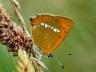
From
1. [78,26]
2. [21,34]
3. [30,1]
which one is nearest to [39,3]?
[30,1]

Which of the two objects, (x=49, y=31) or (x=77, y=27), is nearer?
(x=49, y=31)

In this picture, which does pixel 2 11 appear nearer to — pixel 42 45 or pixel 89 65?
pixel 42 45

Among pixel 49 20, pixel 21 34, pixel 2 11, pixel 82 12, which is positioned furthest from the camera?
pixel 82 12

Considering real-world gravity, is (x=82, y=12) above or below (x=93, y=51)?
above

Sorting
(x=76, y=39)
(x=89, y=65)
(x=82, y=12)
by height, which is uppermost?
(x=82, y=12)

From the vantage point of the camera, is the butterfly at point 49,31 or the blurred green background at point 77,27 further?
the blurred green background at point 77,27

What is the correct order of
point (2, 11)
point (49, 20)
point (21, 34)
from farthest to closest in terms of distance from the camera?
point (49, 20) → point (21, 34) → point (2, 11)

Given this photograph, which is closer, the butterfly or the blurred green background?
the butterfly

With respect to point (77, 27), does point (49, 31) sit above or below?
above
